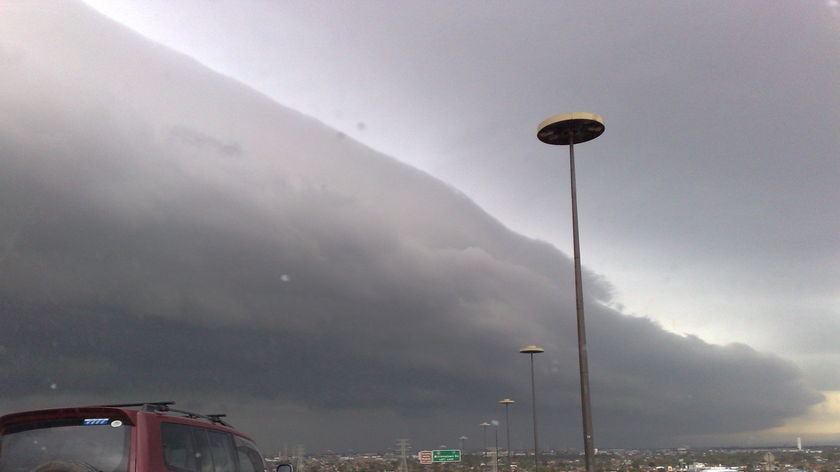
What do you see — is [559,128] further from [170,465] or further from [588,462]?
[170,465]

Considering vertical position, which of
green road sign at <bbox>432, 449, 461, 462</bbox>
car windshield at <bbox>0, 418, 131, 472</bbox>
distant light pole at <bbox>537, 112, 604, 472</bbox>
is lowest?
green road sign at <bbox>432, 449, 461, 462</bbox>

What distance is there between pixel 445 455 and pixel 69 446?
82831 millimetres

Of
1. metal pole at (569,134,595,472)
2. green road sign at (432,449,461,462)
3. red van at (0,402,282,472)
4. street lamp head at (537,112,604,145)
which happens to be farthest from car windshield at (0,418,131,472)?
green road sign at (432,449,461,462)

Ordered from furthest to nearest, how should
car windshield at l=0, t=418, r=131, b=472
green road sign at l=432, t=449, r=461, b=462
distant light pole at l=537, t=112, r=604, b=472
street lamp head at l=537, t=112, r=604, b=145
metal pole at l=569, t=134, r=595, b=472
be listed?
green road sign at l=432, t=449, r=461, b=462 → street lamp head at l=537, t=112, r=604, b=145 → distant light pole at l=537, t=112, r=604, b=472 → metal pole at l=569, t=134, r=595, b=472 → car windshield at l=0, t=418, r=131, b=472

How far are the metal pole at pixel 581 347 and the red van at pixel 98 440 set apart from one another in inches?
456

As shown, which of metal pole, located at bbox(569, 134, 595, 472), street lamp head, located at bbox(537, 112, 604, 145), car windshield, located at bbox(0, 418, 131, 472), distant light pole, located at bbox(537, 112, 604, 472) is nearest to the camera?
car windshield, located at bbox(0, 418, 131, 472)

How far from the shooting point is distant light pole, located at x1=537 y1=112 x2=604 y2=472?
672 inches

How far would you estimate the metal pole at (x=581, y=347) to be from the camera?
663 inches

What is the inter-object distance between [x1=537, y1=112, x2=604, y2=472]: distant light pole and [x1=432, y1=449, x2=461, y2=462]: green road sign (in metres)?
70.0

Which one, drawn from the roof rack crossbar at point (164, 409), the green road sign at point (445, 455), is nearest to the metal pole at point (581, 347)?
the roof rack crossbar at point (164, 409)

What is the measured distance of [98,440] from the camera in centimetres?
649

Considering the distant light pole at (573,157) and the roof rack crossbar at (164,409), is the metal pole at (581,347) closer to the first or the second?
the distant light pole at (573,157)

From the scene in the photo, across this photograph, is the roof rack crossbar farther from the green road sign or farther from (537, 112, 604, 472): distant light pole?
the green road sign

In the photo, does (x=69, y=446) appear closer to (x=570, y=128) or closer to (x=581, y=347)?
(x=581, y=347)
